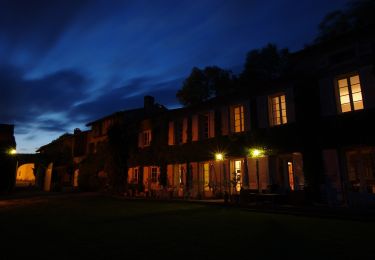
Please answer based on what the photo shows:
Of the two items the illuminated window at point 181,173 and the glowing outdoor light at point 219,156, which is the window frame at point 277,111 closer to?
the glowing outdoor light at point 219,156

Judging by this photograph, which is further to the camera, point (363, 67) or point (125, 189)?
point (125, 189)

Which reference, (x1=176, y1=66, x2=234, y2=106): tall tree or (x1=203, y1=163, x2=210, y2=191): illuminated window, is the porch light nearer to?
(x1=203, y1=163, x2=210, y2=191): illuminated window

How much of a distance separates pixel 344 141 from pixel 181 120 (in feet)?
31.0

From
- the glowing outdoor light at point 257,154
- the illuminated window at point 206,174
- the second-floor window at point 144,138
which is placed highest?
the second-floor window at point 144,138

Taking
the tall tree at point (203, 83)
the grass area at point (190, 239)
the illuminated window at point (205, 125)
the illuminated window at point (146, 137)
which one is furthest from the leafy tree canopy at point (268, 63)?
the grass area at point (190, 239)

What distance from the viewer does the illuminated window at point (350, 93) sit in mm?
10164

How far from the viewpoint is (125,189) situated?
62.1 feet

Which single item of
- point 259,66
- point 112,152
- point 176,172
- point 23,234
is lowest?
point 23,234

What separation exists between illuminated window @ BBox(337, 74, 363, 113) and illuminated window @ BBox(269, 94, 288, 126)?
2387mm

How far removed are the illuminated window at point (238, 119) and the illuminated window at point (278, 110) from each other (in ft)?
5.72

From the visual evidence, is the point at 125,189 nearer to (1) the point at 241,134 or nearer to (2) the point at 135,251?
(1) the point at 241,134

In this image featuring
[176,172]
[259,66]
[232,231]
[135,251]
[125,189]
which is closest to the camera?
[135,251]

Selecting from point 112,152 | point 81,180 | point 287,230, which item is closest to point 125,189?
point 112,152

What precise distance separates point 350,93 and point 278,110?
304cm
